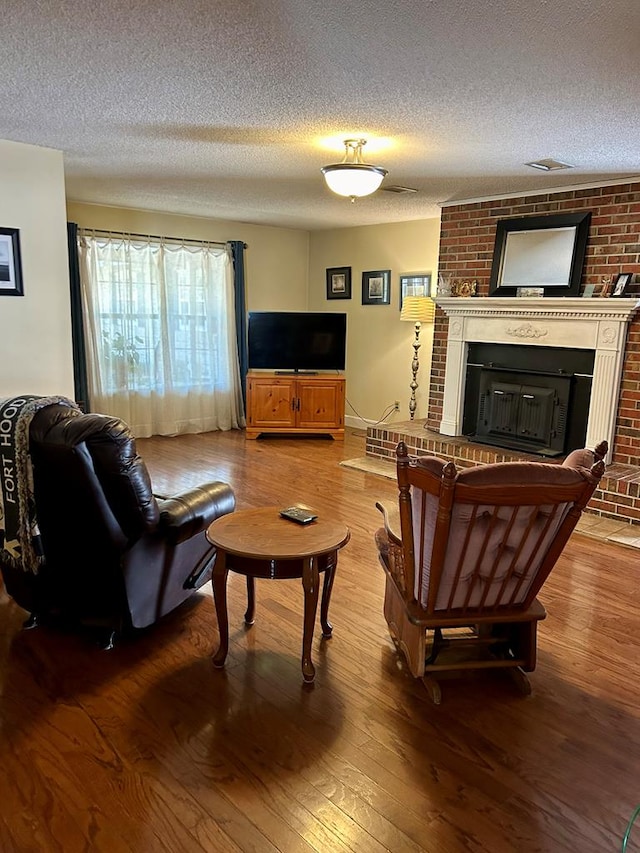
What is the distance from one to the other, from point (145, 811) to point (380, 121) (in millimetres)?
3153

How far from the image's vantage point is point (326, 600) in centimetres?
261

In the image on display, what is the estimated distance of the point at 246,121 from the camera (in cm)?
324

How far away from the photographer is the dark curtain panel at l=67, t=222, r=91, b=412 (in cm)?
580

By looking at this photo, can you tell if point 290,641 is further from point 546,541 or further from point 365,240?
point 365,240

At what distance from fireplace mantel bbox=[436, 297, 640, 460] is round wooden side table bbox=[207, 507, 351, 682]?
9.68 feet

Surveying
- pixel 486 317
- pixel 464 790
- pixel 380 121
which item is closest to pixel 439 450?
pixel 486 317

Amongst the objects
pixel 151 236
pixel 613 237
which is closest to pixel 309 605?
pixel 613 237

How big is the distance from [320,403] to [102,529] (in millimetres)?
4709

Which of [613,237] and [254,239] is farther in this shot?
[254,239]

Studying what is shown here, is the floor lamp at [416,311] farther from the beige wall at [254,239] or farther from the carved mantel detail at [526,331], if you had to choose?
the beige wall at [254,239]

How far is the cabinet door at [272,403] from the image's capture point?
6.79 meters

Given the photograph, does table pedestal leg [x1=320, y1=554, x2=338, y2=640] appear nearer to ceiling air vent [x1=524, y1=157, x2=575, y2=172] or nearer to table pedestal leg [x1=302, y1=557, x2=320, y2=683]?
table pedestal leg [x1=302, y1=557, x2=320, y2=683]

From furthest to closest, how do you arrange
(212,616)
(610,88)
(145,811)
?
(212,616) < (610,88) < (145,811)

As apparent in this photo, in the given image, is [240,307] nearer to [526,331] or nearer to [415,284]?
[415,284]
